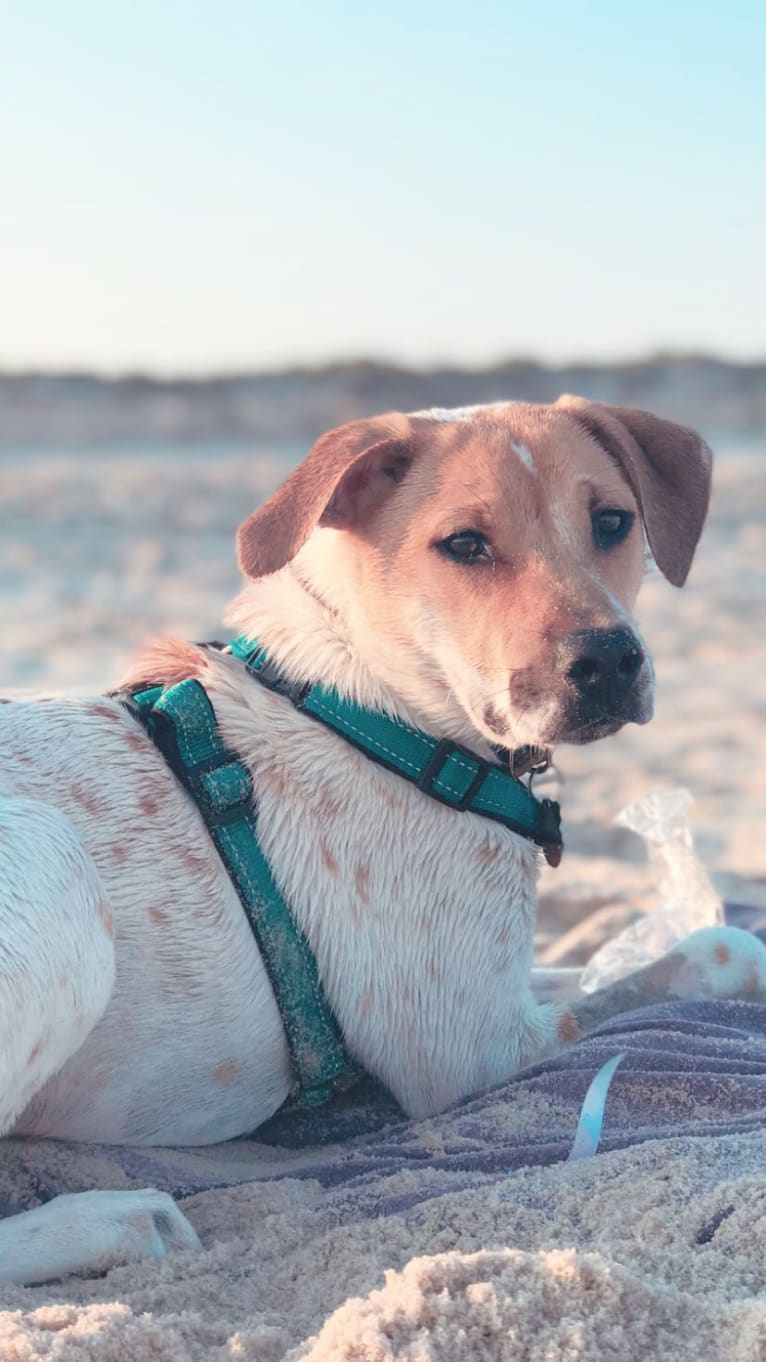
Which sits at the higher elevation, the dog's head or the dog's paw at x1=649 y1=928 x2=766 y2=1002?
the dog's head

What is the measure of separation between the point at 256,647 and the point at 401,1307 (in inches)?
69.9

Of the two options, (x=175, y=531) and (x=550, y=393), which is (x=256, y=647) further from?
(x=550, y=393)

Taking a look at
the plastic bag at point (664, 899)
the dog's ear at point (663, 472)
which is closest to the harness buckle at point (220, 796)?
the dog's ear at point (663, 472)

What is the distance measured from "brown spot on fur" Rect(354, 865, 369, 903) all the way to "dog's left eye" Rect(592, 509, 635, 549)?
900mm

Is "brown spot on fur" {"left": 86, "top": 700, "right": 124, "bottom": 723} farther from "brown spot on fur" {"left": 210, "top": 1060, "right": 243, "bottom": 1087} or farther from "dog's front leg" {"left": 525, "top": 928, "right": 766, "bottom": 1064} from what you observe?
"dog's front leg" {"left": 525, "top": 928, "right": 766, "bottom": 1064}

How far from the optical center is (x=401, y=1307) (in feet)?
5.94

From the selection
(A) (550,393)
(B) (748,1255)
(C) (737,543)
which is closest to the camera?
(B) (748,1255)

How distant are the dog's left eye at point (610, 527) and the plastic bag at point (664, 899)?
127 cm

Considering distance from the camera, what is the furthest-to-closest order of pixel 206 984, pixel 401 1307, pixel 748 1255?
pixel 206 984
pixel 748 1255
pixel 401 1307

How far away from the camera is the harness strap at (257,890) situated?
2.94 metres

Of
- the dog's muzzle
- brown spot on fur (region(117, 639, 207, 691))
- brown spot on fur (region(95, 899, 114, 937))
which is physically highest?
the dog's muzzle

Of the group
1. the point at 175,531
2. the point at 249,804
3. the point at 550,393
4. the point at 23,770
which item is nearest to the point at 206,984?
the point at 249,804

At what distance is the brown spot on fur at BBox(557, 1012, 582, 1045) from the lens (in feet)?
10.3

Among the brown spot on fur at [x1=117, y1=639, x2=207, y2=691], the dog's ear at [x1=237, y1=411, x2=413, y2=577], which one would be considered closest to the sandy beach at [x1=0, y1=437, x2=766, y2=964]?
the brown spot on fur at [x1=117, y1=639, x2=207, y2=691]
